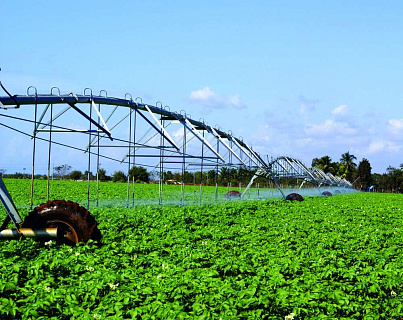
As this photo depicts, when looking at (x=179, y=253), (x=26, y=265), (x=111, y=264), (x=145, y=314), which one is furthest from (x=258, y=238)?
(x=145, y=314)

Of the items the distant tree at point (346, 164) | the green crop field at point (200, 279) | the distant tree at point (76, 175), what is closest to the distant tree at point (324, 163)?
the distant tree at point (346, 164)

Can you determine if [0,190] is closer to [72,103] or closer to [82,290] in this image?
[82,290]

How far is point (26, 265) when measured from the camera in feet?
20.4

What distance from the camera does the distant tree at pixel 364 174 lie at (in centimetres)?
11681

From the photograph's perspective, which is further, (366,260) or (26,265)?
(366,260)

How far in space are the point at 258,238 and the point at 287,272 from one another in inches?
130

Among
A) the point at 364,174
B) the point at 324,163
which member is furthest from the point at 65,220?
the point at 364,174

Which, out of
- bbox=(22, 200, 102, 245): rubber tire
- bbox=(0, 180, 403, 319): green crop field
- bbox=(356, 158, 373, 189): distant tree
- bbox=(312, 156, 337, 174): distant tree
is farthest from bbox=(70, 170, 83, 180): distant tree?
bbox=(356, 158, 373, 189): distant tree

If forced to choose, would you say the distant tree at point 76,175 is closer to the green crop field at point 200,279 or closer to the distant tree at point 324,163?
the green crop field at point 200,279

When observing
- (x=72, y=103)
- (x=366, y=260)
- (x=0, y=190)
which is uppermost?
(x=72, y=103)

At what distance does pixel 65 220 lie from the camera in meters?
7.80

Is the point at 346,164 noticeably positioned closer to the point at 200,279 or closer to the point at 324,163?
the point at 324,163

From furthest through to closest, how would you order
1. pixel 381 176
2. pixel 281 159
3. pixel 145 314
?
pixel 381 176 < pixel 281 159 < pixel 145 314

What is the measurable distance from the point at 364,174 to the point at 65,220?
11742cm
